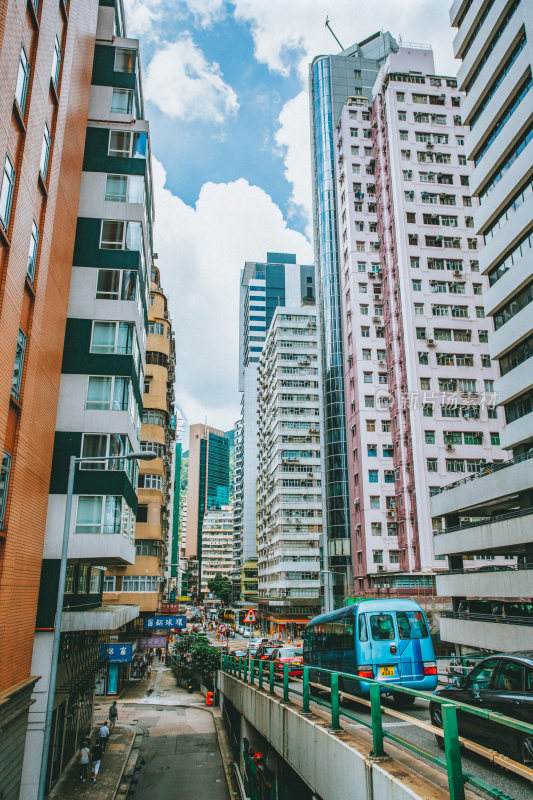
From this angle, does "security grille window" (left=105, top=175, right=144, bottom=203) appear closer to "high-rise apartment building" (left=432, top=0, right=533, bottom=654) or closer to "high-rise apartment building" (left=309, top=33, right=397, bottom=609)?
"high-rise apartment building" (left=432, top=0, right=533, bottom=654)

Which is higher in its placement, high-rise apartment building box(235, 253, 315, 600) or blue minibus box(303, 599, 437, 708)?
high-rise apartment building box(235, 253, 315, 600)

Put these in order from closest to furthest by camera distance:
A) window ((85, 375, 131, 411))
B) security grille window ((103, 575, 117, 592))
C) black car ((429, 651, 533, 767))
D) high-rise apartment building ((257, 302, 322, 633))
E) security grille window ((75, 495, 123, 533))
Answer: black car ((429, 651, 533, 767)) < security grille window ((75, 495, 123, 533)) < window ((85, 375, 131, 411)) < security grille window ((103, 575, 117, 592)) < high-rise apartment building ((257, 302, 322, 633))

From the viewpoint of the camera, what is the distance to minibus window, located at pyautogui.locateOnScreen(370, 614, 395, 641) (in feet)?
45.0

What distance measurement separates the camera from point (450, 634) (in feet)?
101

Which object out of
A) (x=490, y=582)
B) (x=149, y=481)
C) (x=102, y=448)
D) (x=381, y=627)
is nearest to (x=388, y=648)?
(x=381, y=627)

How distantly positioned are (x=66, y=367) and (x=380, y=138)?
54.1 meters

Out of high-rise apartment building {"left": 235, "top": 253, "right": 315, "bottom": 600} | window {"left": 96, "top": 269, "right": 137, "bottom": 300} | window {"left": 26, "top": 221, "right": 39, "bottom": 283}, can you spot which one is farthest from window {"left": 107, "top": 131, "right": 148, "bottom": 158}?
high-rise apartment building {"left": 235, "top": 253, "right": 315, "bottom": 600}

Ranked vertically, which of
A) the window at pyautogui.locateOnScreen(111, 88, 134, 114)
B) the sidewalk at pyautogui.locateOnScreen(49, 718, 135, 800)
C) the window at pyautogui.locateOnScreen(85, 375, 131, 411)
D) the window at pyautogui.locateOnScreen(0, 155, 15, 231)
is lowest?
the sidewalk at pyautogui.locateOnScreen(49, 718, 135, 800)

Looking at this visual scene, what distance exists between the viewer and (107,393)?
69.6 ft

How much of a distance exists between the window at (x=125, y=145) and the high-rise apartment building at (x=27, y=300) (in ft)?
12.3

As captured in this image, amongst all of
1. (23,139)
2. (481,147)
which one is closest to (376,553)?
(481,147)

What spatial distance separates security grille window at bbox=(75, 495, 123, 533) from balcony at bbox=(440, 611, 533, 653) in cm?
1556

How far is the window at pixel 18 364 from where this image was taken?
14.8 meters

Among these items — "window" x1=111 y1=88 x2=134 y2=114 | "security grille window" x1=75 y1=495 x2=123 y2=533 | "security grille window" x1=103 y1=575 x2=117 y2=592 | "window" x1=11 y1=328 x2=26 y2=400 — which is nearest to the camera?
"window" x1=11 y1=328 x2=26 y2=400
